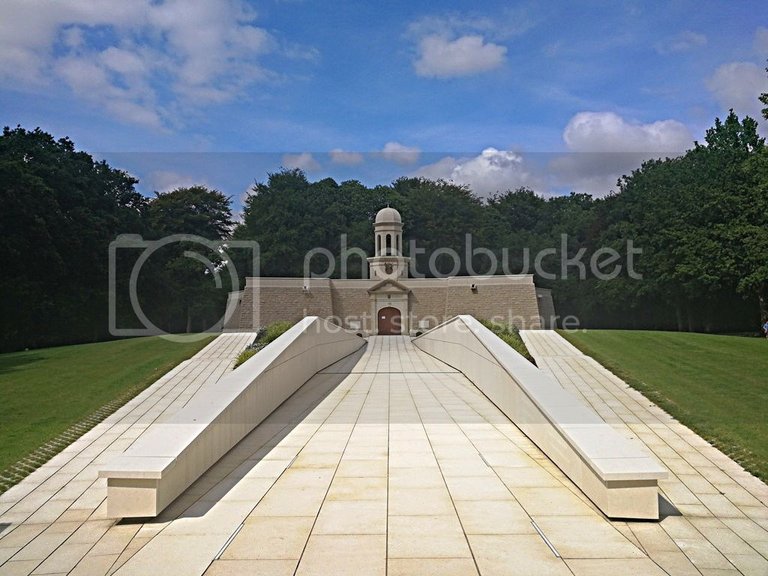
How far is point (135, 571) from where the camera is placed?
3.73 meters

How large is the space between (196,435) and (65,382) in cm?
861

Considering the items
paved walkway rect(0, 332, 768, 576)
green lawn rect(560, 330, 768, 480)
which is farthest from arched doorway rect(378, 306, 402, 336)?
paved walkway rect(0, 332, 768, 576)

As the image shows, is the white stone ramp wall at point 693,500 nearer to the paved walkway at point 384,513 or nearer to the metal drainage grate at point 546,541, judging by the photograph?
the paved walkway at point 384,513

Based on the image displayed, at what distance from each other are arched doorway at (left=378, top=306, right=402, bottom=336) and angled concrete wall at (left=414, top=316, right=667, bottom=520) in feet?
90.5

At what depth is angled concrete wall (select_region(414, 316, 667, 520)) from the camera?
4.61 meters

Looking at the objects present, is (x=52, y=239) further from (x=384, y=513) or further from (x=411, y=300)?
(x=384, y=513)

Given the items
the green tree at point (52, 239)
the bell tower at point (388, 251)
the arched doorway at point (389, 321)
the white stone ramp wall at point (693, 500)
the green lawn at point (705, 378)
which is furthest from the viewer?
the bell tower at point (388, 251)

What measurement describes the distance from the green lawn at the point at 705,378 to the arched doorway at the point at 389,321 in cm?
1833

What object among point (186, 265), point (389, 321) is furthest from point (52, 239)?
point (389, 321)

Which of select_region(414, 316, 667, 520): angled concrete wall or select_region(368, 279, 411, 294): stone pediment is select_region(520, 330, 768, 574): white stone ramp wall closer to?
select_region(414, 316, 667, 520): angled concrete wall

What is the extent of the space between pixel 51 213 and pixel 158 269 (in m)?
10.2

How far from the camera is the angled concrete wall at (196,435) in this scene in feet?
15.3

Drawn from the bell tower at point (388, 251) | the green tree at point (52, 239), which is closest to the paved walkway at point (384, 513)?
the green tree at point (52, 239)

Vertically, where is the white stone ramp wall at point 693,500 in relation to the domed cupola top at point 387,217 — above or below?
below
